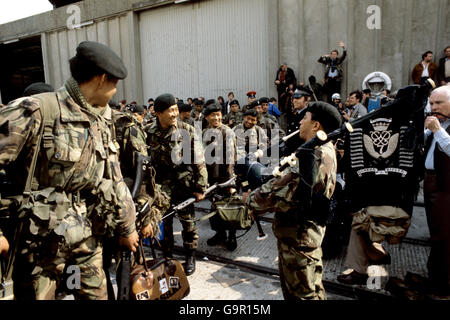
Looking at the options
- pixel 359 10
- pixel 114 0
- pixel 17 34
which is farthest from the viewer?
pixel 17 34

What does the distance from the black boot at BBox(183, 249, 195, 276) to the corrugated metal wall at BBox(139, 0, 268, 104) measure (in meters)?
8.44

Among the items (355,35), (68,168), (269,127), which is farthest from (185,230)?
(355,35)

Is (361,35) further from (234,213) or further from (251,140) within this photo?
(234,213)

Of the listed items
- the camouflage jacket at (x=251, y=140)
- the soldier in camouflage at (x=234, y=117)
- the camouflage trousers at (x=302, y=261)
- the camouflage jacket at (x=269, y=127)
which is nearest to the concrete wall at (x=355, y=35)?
the soldier in camouflage at (x=234, y=117)

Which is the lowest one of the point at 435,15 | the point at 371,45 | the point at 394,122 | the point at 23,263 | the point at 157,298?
the point at 157,298

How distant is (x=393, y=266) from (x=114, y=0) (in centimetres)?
1553

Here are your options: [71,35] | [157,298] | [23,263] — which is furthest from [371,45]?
[71,35]

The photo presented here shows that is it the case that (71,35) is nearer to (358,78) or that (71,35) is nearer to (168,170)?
(358,78)

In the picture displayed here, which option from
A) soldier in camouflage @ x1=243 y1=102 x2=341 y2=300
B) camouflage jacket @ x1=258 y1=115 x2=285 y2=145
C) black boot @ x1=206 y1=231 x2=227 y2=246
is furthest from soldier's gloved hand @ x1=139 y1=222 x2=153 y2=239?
camouflage jacket @ x1=258 y1=115 x2=285 y2=145

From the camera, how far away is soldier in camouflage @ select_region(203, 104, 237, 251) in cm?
442

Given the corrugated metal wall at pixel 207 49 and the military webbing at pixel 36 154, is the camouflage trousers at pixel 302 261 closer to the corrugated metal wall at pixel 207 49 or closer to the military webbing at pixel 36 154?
the military webbing at pixel 36 154

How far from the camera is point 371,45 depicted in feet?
30.0

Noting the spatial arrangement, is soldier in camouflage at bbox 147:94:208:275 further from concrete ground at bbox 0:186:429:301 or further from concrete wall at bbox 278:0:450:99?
concrete wall at bbox 278:0:450:99

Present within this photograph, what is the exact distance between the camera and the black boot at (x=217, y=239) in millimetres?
4406
